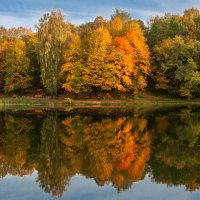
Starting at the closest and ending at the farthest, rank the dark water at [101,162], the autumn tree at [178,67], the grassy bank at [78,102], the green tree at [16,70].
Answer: the dark water at [101,162]
the grassy bank at [78,102]
the autumn tree at [178,67]
the green tree at [16,70]

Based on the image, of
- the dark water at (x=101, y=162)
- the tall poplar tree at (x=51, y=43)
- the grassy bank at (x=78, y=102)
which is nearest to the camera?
the dark water at (x=101, y=162)

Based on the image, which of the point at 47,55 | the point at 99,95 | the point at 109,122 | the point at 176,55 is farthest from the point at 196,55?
the point at 109,122

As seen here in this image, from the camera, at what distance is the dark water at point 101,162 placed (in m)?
13.6

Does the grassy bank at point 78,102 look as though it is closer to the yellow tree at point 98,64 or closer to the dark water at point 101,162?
the yellow tree at point 98,64

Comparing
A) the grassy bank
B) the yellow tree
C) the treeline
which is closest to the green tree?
the treeline

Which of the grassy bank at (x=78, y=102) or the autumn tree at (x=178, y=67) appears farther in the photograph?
the autumn tree at (x=178, y=67)

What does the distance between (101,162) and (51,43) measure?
45.1 m

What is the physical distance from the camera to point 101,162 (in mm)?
17734

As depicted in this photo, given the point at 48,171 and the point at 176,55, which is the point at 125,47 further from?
the point at 48,171

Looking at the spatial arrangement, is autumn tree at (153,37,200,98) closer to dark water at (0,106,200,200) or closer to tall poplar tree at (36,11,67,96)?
tall poplar tree at (36,11,67,96)

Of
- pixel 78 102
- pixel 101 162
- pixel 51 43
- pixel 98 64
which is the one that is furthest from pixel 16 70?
pixel 101 162

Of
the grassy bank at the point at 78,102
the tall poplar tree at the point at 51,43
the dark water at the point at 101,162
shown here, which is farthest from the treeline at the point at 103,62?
the dark water at the point at 101,162

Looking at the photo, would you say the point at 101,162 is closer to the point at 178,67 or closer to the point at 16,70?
the point at 178,67

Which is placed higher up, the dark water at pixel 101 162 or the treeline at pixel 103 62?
the treeline at pixel 103 62
